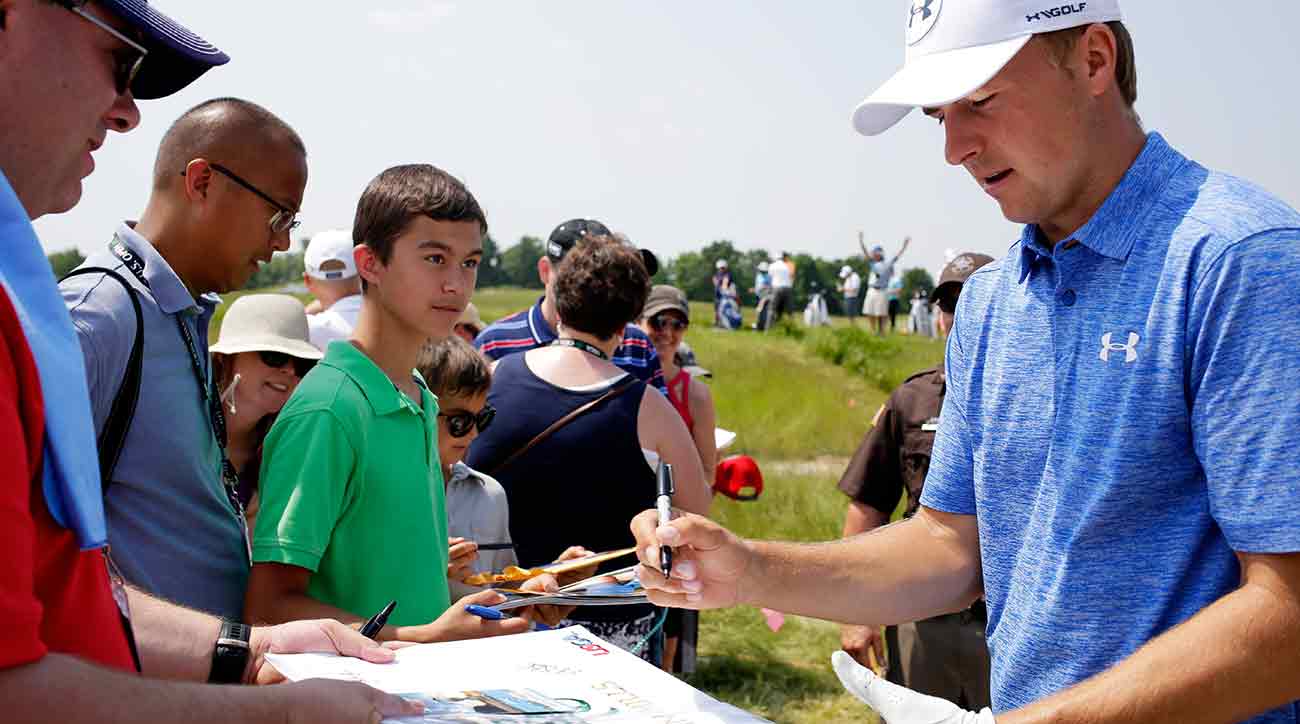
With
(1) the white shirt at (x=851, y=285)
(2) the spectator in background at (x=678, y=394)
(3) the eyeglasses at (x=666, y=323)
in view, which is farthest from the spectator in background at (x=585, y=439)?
(1) the white shirt at (x=851, y=285)

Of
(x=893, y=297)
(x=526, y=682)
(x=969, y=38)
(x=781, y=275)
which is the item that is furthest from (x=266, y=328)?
(x=893, y=297)

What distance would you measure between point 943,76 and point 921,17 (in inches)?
7.8

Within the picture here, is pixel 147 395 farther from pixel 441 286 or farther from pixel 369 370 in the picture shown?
pixel 441 286

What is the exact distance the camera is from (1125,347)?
5.97 feet

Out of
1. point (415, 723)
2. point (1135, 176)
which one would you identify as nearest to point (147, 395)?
point (415, 723)

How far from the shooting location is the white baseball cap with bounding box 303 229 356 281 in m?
6.02

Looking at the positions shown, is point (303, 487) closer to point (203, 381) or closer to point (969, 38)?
point (203, 381)

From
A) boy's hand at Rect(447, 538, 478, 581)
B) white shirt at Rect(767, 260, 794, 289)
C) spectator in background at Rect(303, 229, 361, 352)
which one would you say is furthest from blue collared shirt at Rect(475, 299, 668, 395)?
white shirt at Rect(767, 260, 794, 289)

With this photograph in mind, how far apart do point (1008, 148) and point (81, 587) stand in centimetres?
171

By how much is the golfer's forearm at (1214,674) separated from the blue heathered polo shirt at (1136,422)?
0.12 feet

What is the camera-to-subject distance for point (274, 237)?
2818 mm

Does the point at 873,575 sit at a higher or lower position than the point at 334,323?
lower

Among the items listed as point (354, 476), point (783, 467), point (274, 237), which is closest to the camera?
point (354, 476)

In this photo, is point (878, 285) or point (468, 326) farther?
point (878, 285)
